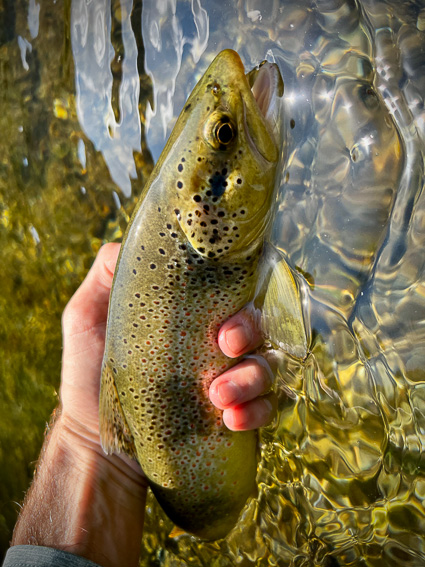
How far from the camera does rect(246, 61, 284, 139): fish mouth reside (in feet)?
5.50

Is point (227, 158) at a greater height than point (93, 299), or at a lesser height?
greater

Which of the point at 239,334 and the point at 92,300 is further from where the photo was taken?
the point at 92,300

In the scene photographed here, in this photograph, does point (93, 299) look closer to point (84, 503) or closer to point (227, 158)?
point (84, 503)

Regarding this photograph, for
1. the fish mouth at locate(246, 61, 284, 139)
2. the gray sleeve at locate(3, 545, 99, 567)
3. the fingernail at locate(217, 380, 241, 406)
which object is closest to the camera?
the fish mouth at locate(246, 61, 284, 139)

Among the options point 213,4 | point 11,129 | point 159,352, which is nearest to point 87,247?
point 11,129

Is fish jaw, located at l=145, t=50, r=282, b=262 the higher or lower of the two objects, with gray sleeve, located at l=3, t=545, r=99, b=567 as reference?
higher

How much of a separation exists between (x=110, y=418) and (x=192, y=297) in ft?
2.04

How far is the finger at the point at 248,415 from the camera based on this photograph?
201 centimetres

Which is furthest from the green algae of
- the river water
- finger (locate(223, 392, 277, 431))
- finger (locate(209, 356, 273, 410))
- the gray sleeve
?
the gray sleeve

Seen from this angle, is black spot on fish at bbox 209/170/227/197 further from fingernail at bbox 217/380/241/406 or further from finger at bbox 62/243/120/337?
finger at bbox 62/243/120/337

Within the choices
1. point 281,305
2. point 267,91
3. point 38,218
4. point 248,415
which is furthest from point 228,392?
point 38,218

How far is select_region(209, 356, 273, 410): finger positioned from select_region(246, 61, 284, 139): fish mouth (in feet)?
2.96

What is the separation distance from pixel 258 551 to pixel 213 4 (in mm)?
2599

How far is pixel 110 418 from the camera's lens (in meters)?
2.03
